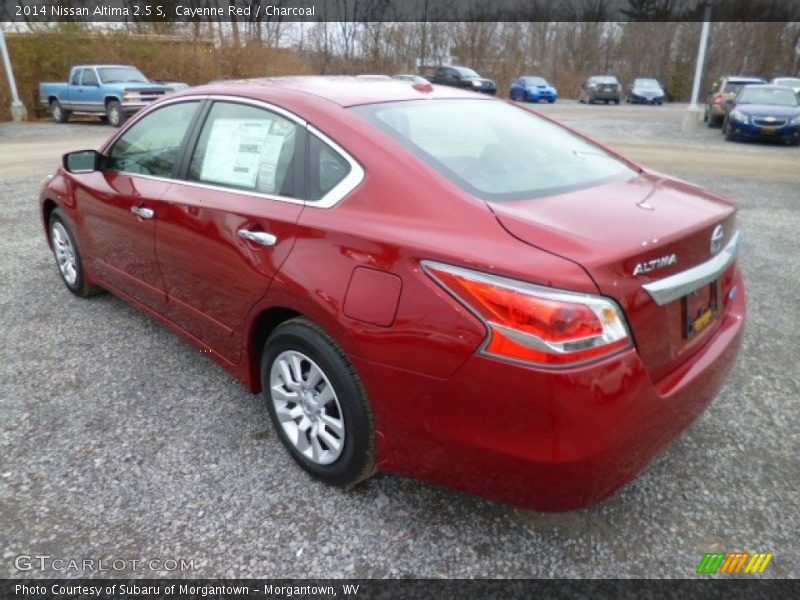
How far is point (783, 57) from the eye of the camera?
42.9 metres

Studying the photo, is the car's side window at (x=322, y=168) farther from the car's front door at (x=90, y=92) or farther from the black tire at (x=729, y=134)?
the car's front door at (x=90, y=92)

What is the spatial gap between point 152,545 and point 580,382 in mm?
1700

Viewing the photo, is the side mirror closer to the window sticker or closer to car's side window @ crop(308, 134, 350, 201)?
the window sticker

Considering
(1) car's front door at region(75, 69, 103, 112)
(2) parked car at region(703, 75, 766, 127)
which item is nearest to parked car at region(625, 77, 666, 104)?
(2) parked car at region(703, 75, 766, 127)

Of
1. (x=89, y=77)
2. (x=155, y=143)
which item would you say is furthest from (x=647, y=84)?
(x=155, y=143)

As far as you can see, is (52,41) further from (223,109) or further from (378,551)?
(378,551)

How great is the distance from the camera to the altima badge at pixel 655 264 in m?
1.90

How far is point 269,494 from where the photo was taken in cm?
256

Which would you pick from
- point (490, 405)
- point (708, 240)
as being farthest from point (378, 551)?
point (708, 240)

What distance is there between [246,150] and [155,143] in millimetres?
982

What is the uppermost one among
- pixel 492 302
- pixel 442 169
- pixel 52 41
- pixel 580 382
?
pixel 52 41

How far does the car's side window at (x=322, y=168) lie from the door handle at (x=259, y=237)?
233 mm

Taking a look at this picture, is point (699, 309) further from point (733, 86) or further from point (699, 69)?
point (733, 86)

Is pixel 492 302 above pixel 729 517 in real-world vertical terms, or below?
above
